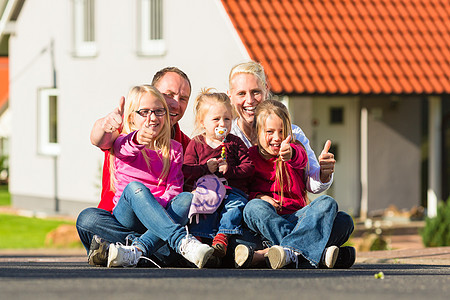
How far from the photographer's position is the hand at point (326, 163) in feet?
23.7

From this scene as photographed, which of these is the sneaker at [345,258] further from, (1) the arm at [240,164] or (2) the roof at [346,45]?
(2) the roof at [346,45]

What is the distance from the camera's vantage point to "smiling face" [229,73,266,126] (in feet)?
25.6

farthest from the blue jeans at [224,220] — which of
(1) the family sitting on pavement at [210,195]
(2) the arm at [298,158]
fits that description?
(2) the arm at [298,158]

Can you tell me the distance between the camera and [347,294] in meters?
5.29

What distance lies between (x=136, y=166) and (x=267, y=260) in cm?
115

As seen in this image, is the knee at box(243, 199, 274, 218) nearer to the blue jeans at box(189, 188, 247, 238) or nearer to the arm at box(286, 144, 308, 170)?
the blue jeans at box(189, 188, 247, 238)

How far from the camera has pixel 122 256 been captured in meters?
6.80

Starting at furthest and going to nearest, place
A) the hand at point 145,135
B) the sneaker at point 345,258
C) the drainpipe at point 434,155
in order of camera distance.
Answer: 1. the drainpipe at point 434,155
2. the sneaker at point 345,258
3. the hand at point 145,135

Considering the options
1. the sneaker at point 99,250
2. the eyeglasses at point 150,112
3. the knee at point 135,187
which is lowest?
the sneaker at point 99,250

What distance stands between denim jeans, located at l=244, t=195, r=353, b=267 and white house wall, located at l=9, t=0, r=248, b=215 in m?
8.44

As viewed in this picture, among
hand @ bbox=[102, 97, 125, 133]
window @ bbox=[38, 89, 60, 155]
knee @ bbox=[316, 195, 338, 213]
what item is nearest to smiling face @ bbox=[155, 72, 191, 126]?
hand @ bbox=[102, 97, 125, 133]

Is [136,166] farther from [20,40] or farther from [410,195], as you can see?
[20,40]

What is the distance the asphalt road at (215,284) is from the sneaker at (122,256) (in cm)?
10

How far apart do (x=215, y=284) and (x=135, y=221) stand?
5.46 ft
